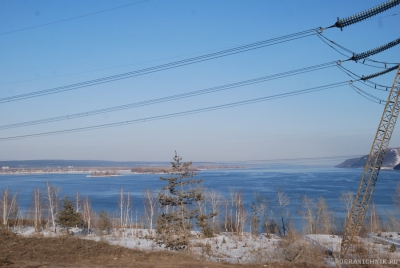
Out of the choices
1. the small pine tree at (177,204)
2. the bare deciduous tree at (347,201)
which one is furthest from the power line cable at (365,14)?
the bare deciduous tree at (347,201)

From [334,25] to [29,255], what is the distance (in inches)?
330

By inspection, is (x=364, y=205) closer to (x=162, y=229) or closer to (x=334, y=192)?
(x=162, y=229)

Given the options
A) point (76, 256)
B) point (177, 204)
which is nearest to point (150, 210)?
point (177, 204)

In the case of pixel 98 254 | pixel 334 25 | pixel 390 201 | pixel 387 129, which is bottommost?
pixel 390 201

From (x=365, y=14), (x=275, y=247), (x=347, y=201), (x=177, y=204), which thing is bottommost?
(x=347, y=201)

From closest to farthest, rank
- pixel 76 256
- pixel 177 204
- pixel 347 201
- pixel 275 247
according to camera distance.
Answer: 1. pixel 76 256
2. pixel 275 247
3. pixel 177 204
4. pixel 347 201

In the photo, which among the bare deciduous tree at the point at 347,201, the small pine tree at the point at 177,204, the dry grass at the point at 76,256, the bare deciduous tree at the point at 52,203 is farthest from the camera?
the bare deciduous tree at the point at 52,203

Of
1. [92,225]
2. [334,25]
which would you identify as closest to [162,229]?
[334,25]

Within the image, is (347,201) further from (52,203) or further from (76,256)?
(76,256)

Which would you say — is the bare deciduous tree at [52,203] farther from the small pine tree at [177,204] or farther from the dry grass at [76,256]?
the dry grass at [76,256]

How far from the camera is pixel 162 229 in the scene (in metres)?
13.8

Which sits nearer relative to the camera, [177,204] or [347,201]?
[177,204]

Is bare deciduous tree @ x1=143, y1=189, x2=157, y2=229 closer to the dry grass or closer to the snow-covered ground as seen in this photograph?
the snow-covered ground

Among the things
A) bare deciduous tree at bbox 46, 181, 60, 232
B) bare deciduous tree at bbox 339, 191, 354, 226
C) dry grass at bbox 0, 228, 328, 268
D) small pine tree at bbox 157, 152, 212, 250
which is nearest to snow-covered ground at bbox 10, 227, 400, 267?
small pine tree at bbox 157, 152, 212, 250
